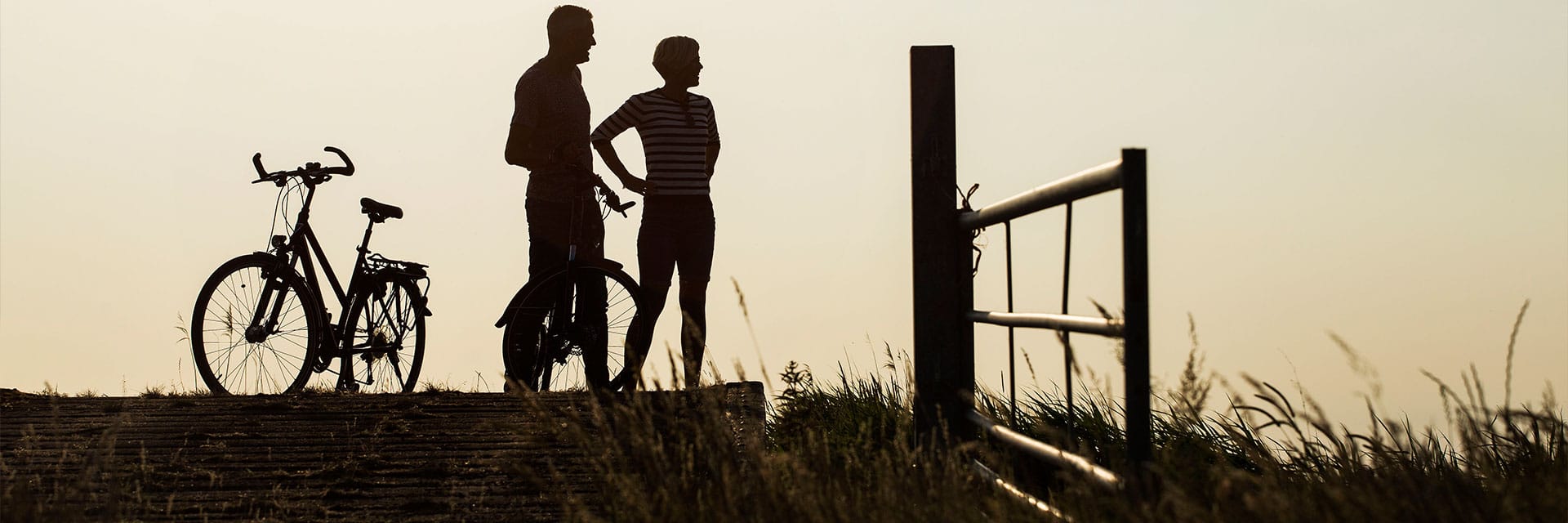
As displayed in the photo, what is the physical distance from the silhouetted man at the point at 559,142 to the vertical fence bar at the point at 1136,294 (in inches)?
172

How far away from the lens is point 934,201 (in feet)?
18.9

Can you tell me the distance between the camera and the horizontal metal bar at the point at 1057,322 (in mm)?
3945

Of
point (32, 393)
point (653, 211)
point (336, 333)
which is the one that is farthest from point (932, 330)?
point (32, 393)

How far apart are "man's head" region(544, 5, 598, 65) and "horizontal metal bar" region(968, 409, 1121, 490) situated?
10.7 feet

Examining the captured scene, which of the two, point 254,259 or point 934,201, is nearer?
point 934,201

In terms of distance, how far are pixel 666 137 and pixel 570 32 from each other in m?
0.74

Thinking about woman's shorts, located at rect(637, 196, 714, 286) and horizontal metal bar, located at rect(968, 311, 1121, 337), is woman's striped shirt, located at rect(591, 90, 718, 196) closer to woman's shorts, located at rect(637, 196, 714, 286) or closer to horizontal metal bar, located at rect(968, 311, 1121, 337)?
woman's shorts, located at rect(637, 196, 714, 286)

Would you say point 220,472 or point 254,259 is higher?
point 254,259

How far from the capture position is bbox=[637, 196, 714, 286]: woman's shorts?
767 cm

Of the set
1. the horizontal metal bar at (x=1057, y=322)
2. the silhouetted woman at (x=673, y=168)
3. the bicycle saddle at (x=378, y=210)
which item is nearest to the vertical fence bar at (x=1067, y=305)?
the horizontal metal bar at (x=1057, y=322)

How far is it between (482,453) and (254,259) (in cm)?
282

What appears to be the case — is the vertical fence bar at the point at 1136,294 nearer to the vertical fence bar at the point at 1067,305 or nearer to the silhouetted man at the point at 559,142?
the vertical fence bar at the point at 1067,305

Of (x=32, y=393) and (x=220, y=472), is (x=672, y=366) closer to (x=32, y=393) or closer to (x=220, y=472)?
(x=220, y=472)

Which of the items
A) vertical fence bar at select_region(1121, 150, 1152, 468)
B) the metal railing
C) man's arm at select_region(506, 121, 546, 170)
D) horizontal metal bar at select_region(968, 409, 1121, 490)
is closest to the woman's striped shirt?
man's arm at select_region(506, 121, 546, 170)
